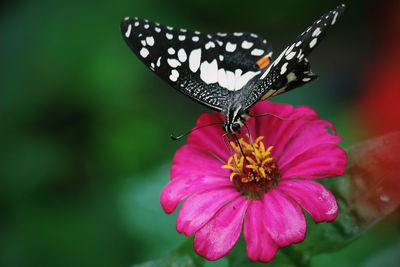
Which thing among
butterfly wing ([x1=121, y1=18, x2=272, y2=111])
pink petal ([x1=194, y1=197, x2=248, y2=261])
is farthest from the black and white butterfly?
pink petal ([x1=194, y1=197, x2=248, y2=261])

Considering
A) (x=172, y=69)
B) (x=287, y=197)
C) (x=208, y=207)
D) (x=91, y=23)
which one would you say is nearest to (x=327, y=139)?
(x=287, y=197)

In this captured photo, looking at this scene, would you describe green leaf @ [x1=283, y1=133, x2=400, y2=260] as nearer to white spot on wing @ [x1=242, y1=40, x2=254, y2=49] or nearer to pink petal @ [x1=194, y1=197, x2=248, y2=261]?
pink petal @ [x1=194, y1=197, x2=248, y2=261]

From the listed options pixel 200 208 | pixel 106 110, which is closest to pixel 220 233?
pixel 200 208

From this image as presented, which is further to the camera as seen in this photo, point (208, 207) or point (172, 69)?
point (172, 69)

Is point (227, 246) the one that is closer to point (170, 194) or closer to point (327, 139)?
point (170, 194)

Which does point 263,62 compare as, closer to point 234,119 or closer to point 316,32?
point 234,119
